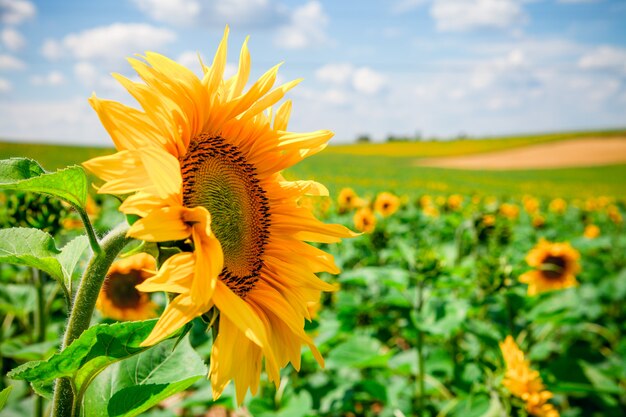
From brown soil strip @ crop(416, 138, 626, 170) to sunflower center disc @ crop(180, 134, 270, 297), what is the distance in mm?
47384

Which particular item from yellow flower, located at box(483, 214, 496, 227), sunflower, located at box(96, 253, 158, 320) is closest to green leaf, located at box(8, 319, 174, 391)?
sunflower, located at box(96, 253, 158, 320)

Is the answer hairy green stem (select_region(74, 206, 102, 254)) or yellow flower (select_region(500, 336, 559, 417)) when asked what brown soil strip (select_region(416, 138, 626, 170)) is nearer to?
yellow flower (select_region(500, 336, 559, 417))

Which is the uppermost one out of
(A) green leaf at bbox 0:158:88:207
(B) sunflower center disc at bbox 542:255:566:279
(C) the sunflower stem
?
(A) green leaf at bbox 0:158:88:207

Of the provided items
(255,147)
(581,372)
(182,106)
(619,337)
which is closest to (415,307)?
(581,372)

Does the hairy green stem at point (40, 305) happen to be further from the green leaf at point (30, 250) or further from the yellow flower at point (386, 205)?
the yellow flower at point (386, 205)

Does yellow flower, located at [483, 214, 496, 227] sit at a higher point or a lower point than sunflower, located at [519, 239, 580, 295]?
higher

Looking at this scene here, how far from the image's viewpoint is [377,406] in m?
4.21

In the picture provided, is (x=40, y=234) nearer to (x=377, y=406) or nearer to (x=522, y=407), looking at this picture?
(x=522, y=407)

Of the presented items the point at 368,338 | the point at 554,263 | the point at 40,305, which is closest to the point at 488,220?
the point at 554,263

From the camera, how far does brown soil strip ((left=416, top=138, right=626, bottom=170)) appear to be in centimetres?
4741

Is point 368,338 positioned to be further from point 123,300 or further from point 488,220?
point 488,220

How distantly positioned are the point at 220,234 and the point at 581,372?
279 cm

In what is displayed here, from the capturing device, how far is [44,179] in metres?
0.79

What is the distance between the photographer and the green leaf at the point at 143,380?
867mm
